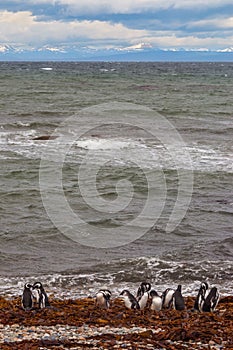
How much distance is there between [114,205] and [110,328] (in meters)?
10.2

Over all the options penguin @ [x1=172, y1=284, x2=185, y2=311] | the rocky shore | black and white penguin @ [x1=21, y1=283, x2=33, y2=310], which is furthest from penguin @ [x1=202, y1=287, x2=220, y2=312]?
black and white penguin @ [x1=21, y1=283, x2=33, y2=310]

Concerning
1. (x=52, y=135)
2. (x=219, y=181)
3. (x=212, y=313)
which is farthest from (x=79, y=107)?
(x=212, y=313)

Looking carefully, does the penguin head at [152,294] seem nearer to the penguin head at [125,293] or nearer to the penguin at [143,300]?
the penguin at [143,300]

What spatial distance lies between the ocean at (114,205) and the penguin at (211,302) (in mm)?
1566

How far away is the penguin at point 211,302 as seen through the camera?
11.4 metres

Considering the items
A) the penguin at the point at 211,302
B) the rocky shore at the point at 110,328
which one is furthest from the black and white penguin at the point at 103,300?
the penguin at the point at 211,302

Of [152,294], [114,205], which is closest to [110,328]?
[152,294]

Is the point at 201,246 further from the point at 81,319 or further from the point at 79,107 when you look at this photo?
the point at 79,107

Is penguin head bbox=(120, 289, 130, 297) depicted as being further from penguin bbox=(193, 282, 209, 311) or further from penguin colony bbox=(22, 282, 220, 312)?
penguin bbox=(193, 282, 209, 311)

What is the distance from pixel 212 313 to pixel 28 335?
138 inches

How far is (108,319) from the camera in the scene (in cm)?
1076

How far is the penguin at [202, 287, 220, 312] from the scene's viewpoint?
1136 centimetres

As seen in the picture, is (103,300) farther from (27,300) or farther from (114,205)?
(114,205)

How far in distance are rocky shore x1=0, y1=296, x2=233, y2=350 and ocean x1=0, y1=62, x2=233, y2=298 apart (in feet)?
5.34
